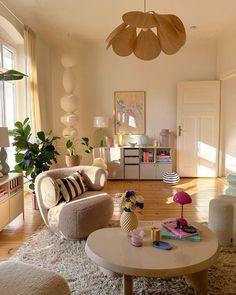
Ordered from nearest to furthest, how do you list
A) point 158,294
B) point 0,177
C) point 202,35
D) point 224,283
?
point 158,294 < point 224,283 < point 0,177 < point 202,35

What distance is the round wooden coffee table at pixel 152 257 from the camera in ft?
5.50

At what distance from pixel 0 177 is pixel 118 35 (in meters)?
2.06

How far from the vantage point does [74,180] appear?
3232 millimetres

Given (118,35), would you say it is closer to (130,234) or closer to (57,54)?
(130,234)

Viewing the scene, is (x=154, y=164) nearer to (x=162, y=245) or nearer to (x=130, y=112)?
(x=130, y=112)

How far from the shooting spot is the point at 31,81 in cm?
472

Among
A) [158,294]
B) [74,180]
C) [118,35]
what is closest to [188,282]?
[158,294]

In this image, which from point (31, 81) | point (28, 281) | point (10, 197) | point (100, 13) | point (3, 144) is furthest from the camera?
point (31, 81)

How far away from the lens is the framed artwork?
6180 mm

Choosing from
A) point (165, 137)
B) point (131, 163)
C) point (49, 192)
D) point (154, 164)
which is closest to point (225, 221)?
point (49, 192)

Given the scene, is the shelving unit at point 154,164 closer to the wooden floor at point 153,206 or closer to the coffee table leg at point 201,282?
the wooden floor at point 153,206

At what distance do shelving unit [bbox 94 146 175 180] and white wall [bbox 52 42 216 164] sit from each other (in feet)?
2.02

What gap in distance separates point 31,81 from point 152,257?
12.7 feet

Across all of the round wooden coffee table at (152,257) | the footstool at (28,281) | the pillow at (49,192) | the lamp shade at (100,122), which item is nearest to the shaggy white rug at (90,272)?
the round wooden coffee table at (152,257)
